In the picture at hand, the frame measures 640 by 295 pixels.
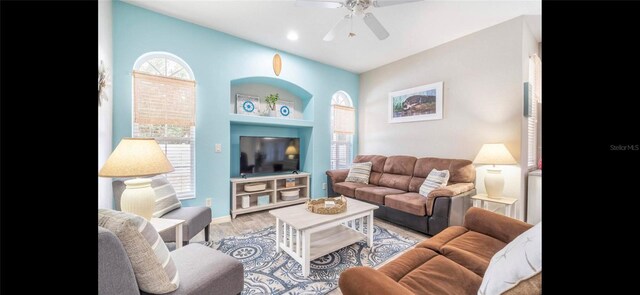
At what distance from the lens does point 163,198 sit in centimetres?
227

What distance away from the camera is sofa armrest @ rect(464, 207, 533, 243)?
163 centimetres

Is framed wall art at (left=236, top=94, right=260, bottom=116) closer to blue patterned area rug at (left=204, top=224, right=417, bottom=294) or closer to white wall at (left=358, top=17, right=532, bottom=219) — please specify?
blue patterned area rug at (left=204, top=224, right=417, bottom=294)

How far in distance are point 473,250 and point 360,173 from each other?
8.13ft

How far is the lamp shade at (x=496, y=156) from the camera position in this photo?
2658 millimetres

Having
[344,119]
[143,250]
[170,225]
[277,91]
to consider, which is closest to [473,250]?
[143,250]

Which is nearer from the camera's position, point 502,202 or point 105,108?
point 105,108

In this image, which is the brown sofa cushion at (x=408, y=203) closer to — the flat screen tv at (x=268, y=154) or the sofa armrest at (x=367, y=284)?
the flat screen tv at (x=268, y=154)

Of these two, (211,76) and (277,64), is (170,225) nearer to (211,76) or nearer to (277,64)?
(211,76)

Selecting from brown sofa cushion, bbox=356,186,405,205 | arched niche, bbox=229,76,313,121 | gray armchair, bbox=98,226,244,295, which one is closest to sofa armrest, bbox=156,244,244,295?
gray armchair, bbox=98,226,244,295

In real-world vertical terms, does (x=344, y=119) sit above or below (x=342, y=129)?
above

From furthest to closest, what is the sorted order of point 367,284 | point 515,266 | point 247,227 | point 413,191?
point 413,191, point 247,227, point 367,284, point 515,266

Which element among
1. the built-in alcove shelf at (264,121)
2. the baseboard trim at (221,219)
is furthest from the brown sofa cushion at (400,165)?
the baseboard trim at (221,219)
